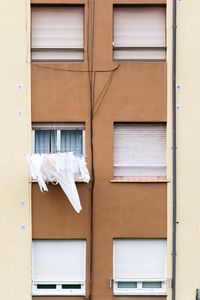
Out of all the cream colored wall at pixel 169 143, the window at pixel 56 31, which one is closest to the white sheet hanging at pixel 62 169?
the cream colored wall at pixel 169 143

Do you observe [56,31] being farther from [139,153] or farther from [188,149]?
[188,149]

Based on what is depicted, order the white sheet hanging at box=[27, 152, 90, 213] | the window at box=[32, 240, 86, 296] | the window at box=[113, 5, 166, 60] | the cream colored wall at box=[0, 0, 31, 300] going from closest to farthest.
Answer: the white sheet hanging at box=[27, 152, 90, 213] < the cream colored wall at box=[0, 0, 31, 300] < the window at box=[32, 240, 86, 296] < the window at box=[113, 5, 166, 60]

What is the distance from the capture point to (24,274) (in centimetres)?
794

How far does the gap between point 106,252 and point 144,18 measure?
526 cm

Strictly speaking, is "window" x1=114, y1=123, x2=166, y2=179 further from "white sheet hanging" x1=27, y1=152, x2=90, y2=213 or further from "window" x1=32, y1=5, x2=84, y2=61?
"window" x1=32, y1=5, x2=84, y2=61

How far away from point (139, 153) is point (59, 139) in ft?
5.92

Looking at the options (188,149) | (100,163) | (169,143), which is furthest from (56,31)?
(188,149)

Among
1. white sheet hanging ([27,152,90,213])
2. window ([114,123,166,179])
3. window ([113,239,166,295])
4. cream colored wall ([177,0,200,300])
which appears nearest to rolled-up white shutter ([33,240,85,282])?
window ([113,239,166,295])

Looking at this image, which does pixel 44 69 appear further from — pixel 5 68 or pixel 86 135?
pixel 86 135

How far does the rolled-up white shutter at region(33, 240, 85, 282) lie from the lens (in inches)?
316

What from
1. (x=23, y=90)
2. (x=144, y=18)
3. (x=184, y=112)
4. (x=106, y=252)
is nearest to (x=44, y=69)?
(x=23, y=90)

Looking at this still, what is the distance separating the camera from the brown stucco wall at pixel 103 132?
7926 mm

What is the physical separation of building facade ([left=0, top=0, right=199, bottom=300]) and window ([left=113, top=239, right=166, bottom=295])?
2cm

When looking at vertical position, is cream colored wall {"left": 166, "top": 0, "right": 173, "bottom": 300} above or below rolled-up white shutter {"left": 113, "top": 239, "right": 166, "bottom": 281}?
above
